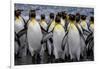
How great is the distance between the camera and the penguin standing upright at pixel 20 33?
188 centimetres

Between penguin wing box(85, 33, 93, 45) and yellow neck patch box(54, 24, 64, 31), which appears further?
penguin wing box(85, 33, 93, 45)

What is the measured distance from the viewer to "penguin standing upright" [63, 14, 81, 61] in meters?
2.03

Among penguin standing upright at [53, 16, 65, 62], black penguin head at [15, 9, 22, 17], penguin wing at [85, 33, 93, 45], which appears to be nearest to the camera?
black penguin head at [15, 9, 22, 17]

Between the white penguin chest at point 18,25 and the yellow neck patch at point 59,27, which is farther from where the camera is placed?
the yellow neck patch at point 59,27

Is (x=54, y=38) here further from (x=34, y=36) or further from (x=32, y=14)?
(x=32, y=14)

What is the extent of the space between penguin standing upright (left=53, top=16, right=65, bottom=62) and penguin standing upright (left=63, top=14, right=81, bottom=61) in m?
0.06

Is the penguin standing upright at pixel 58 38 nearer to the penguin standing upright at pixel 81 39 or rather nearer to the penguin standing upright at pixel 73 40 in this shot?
the penguin standing upright at pixel 73 40

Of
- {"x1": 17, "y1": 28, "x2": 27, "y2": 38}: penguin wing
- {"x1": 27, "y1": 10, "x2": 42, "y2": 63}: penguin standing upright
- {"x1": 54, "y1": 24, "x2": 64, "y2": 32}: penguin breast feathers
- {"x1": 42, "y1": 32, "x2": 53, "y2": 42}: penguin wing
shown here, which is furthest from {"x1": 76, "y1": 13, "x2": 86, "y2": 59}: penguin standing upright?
{"x1": 17, "y1": 28, "x2": 27, "y2": 38}: penguin wing

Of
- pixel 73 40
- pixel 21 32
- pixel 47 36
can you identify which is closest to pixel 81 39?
pixel 73 40

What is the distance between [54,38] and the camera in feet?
6.52

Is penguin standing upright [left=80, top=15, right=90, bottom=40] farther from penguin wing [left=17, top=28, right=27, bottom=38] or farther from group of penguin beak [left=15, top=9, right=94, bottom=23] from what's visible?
penguin wing [left=17, top=28, right=27, bottom=38]

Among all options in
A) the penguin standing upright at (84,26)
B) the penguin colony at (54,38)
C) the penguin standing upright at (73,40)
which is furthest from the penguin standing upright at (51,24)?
the penguin standing upright at (84,26)

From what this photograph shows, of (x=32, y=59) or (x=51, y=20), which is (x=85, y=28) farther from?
(x=32, y=59)

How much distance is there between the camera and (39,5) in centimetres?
196
